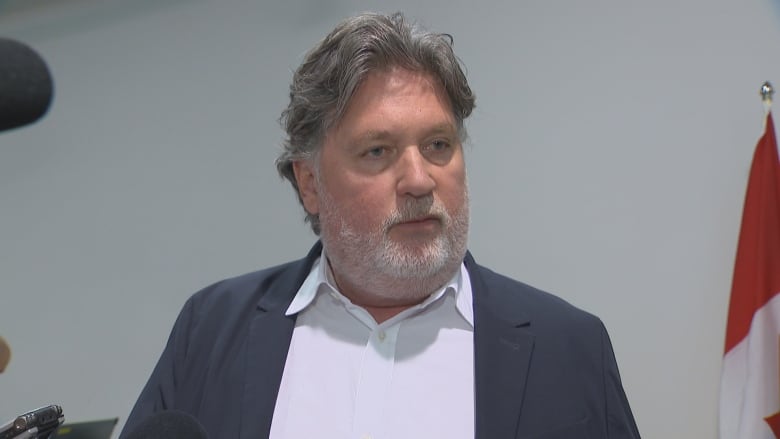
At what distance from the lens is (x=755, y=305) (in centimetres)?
222

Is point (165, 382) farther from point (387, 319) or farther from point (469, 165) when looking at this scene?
point (469, 165)

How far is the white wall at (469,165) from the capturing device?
2.41m

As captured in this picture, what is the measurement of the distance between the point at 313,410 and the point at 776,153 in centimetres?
140

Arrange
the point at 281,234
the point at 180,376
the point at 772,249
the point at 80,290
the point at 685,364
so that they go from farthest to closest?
the point at 80,290, the point at 281,234, the point at 685,364, the point at 772,249, the point at 180,376

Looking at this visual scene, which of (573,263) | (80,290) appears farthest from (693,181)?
(80,290)

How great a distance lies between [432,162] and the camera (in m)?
1.70

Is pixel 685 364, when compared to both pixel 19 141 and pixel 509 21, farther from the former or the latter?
pixel 19 141

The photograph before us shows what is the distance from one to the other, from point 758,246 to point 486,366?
1.04m

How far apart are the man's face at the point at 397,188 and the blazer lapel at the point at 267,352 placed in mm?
132

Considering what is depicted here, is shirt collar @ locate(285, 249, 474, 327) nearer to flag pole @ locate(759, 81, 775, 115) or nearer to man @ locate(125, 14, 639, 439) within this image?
man @ locate(125, 14, 639, 439)

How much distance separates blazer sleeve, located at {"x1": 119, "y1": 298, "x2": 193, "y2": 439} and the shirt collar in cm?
22

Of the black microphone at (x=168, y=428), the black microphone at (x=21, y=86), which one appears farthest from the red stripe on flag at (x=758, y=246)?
the black microphone at (x=21, y=86)

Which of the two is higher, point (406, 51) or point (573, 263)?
point (406, 51)

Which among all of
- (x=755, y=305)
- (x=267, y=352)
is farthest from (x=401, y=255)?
(x=755, y=305)
